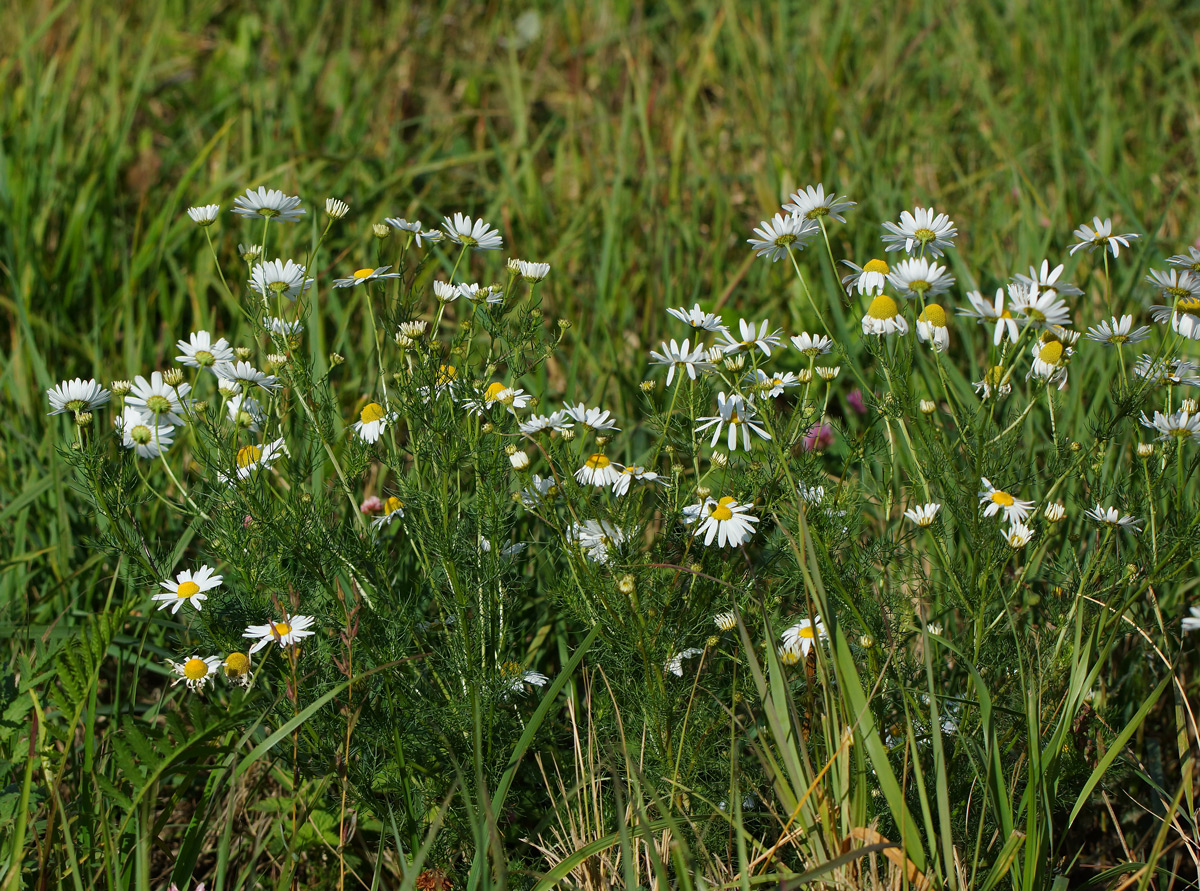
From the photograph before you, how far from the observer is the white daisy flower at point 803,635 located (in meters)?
1.35

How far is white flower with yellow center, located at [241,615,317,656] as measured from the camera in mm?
1291

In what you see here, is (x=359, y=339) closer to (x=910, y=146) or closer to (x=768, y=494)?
(x=768, y=494)

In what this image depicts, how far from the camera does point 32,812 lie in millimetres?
1390

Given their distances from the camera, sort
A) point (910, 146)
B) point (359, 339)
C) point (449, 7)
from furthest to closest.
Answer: point (449, 7) → point (910, 146) → point (359, 339)

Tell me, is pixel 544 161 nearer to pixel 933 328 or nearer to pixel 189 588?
pixel 933 328

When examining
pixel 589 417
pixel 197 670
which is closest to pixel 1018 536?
pixel 589 417

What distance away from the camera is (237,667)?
129 cm

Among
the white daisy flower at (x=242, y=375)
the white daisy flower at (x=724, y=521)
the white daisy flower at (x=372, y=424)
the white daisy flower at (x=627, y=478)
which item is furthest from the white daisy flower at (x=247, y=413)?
the white daisy flower at (x=724, y=521)

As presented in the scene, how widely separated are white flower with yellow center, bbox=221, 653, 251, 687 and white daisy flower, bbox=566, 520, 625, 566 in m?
0.47

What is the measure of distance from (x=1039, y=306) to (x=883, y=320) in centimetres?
20

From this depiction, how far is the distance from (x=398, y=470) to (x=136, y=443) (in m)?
0.37

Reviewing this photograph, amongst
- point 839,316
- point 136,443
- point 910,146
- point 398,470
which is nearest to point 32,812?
point 136,443

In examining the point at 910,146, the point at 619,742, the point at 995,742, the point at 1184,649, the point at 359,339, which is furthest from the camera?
the point at 910,146

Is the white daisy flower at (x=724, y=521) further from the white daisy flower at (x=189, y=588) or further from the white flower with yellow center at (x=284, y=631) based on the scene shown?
the white daisy flower at (x=189, y=588)
